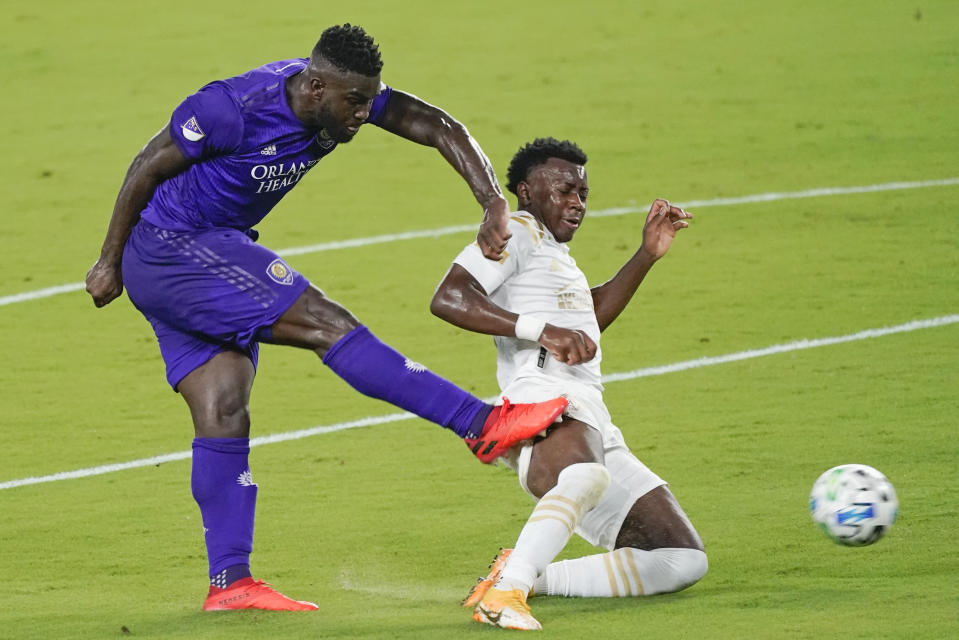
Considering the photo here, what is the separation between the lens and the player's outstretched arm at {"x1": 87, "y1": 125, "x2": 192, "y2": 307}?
17.3 feet

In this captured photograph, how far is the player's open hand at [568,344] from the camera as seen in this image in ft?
16.8

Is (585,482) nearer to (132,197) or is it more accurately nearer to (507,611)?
(507,611)

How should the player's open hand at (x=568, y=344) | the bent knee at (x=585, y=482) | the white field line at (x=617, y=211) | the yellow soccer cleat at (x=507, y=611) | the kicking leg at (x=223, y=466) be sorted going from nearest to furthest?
the yellow soccer cleat at (x=507, y=611), the bent knee at (x=585, y=482), the player's open hand at (x=568, y=344), the kicking leg at (x=223, y=466), the white field line at (x=617, y=211)

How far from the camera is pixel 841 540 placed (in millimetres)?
5645

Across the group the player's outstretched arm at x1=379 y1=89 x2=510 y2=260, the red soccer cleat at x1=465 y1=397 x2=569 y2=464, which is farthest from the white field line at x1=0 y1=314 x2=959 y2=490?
the red soccer cleat at x1=465 y1=397 x2=569 y2=464

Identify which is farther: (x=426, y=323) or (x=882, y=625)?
(x=426, y=323)

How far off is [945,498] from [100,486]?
161 inches

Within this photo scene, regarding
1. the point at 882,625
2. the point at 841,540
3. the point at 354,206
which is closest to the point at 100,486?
the point at 841,540

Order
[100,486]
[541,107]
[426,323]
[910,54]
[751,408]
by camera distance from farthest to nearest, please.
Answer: [910,54] → [541,107] → [426,323] → [751,408] → [100,486]

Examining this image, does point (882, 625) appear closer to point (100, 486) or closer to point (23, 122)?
point (100, 486)

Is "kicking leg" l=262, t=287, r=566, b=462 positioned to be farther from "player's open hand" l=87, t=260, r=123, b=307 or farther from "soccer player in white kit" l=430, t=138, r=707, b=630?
"player's open hand" l=87, t=260, r=123, b=307

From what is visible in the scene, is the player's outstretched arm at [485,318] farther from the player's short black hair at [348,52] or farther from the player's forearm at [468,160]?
the player's short black hair at [348,52]

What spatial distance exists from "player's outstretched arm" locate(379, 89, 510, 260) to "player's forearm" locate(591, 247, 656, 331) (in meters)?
0.89

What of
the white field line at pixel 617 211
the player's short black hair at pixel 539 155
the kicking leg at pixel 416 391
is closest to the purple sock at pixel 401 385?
the kicking leg at pixel 416 391
